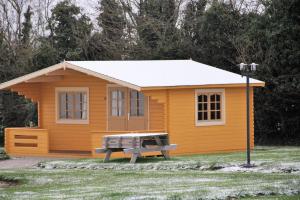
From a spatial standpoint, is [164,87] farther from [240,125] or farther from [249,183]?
[249,183]

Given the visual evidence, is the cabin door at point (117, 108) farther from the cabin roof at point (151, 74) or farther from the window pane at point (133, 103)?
the cabin roof at point (151, 74)

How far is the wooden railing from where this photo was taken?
27.2 meters

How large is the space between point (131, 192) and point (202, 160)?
6.87 metres

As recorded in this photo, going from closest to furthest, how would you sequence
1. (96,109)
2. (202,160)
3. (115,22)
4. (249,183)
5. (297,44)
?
(249,183), (202,160), (96,109), (297,44), (115,22)

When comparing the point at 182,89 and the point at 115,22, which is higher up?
the point at 115,22

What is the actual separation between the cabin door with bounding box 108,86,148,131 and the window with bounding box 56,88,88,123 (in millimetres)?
1062

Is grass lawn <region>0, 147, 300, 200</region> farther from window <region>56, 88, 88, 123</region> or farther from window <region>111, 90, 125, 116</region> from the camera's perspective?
window <region>56, 88, 88, 123</region>

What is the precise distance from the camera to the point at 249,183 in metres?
16.2

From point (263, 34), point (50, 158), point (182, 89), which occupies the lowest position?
point (50, 158)

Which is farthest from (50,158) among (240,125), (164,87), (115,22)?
(115,22)

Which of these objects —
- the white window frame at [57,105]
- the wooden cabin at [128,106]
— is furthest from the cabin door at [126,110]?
the white window frame at [57,105]

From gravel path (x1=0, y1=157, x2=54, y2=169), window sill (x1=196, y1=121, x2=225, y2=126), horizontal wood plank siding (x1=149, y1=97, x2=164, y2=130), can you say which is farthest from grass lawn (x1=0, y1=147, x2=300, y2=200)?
window sill (x1=196, y1=121, x2=225, y2=126)

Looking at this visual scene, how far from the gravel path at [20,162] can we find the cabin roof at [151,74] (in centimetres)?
286

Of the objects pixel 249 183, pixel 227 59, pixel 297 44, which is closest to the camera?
pixel 249 183
